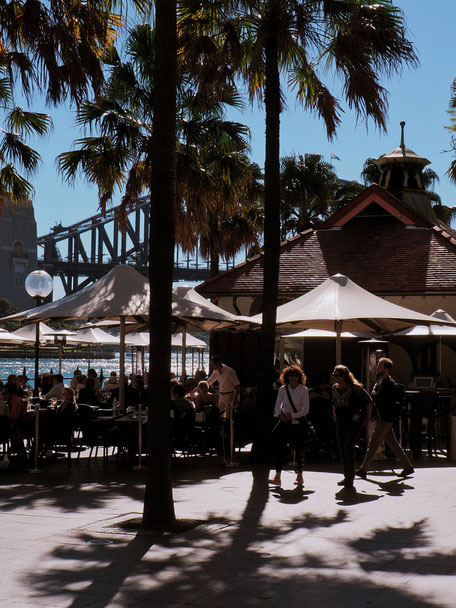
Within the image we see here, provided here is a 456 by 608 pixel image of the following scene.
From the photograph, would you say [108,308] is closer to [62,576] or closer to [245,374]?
[62,576]

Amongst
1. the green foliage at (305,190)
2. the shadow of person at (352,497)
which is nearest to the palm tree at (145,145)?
the shadow of person at (352,497)

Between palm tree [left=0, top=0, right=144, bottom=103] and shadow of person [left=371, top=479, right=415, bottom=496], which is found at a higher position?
palm tree [left=0, top=0, right=144, bottom=103]

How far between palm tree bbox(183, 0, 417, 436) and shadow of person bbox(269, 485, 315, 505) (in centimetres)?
314

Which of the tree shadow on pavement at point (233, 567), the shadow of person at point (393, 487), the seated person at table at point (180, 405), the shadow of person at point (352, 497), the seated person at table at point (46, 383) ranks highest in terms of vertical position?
the seated person at table at point (46, 383)

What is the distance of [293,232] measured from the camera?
41.6 metres

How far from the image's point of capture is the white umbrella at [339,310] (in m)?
14.3

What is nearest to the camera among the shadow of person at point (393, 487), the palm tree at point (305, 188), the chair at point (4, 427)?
the shadow of person at point (393, 487)

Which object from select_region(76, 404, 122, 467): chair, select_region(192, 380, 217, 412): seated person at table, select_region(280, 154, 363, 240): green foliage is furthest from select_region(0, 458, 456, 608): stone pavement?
select_region(280, 154, 363, 240): green foliage

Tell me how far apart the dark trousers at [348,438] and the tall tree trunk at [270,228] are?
2.41m

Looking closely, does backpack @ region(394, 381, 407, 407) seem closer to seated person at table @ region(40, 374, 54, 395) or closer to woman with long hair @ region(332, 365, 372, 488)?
woman with long hair @ region(332, 365, 372, 488)

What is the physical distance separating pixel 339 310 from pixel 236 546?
737cm

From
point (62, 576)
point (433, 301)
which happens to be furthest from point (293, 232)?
point (62, 576)

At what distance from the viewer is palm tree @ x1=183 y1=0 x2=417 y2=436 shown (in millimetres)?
13445

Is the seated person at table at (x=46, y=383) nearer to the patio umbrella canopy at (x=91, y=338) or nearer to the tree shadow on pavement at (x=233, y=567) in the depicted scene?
the patio umbrella canopy at (x=91, y=338)
